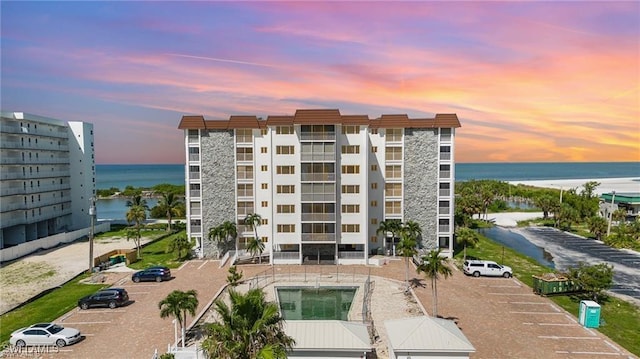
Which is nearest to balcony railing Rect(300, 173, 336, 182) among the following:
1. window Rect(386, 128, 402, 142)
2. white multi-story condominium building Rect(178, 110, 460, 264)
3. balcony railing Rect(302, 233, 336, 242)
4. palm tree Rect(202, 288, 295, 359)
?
white multi-story condominium building Rect(178, 110, 460, 264)

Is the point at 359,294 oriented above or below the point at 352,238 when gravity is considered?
below

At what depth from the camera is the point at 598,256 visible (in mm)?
50562

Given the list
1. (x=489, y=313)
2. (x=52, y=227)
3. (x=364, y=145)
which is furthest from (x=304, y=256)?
(x=52, y=227)

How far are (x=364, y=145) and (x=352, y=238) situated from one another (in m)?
10.7

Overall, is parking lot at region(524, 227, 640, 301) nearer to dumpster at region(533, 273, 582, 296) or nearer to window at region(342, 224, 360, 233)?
dumpster at region(533, 273, 582, 296)

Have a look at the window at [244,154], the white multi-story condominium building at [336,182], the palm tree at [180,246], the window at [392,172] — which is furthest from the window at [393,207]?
the palm tree at [180,246]

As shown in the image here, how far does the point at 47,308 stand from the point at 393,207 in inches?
1414

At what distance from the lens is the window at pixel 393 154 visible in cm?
4984

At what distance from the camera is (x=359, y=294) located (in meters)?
36.3

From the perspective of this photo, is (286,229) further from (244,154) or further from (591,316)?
(591,316)

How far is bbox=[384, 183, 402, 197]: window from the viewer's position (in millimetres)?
50000

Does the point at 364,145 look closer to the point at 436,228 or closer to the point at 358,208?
the point at 358,208

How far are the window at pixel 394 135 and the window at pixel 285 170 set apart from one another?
12452mm

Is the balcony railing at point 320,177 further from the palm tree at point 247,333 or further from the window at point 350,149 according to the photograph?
the palm tree at point 247,333
